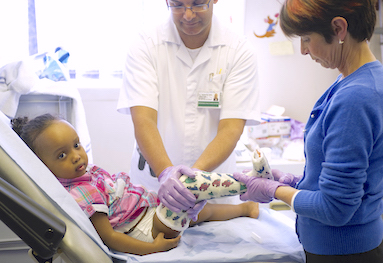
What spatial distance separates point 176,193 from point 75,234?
0.33m

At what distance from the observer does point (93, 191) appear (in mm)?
1182

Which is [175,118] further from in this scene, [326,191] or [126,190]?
[326,191]

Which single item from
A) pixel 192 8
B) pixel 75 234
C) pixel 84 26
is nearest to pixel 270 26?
pixel 84 26

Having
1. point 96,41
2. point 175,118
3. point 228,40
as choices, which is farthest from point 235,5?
point 175,118

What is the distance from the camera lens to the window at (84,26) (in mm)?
2461

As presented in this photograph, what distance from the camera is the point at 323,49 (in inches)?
38.5

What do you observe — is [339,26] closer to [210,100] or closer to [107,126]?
[210,100]

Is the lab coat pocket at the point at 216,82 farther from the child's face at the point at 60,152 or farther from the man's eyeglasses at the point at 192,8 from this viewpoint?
the child's face at the point at 60,152

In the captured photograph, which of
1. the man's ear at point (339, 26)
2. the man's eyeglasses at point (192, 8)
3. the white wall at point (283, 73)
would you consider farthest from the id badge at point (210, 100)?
the white wall at point (283, 73)

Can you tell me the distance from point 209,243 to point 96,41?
6.04ft

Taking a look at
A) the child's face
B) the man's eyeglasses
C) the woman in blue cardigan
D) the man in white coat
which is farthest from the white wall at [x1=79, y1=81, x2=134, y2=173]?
the woman in blue cardigan

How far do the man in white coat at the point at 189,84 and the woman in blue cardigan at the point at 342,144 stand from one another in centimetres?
51

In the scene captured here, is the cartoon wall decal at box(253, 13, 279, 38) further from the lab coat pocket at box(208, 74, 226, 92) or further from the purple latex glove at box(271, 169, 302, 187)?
the purple latex glove at box(271, 169, 302, 187)

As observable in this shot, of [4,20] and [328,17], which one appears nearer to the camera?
[328,17]
